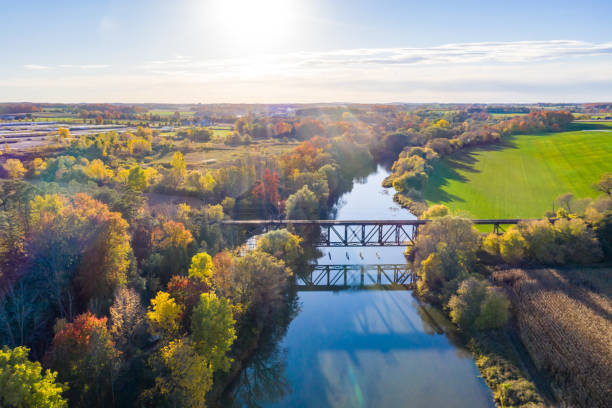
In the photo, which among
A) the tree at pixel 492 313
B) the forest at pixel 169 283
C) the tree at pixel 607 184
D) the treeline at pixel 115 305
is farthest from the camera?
the tree at pixel 607 184

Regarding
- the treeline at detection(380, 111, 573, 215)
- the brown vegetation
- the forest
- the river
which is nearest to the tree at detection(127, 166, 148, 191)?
the forest

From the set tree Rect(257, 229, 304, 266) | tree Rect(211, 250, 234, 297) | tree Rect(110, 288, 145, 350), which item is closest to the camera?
tree Rect(110, 288, 145, 350)

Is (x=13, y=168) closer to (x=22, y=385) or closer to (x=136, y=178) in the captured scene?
(x=136, y=178)

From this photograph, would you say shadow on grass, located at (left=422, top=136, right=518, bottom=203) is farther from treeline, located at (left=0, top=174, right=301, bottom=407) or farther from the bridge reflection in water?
treeline, located at (left=0, top=174, right=301, bottom=407)

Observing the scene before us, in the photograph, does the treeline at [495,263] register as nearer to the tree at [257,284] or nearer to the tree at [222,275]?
the tree at [257,284]

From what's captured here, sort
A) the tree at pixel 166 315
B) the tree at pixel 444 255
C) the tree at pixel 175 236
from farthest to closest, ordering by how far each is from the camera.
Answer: the tree at pixel 444 255 < the tree at pixel 175 236 < the tree at pixel 166 315

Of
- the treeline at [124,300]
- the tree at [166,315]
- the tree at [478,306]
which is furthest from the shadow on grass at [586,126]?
the tree at [166,315]
